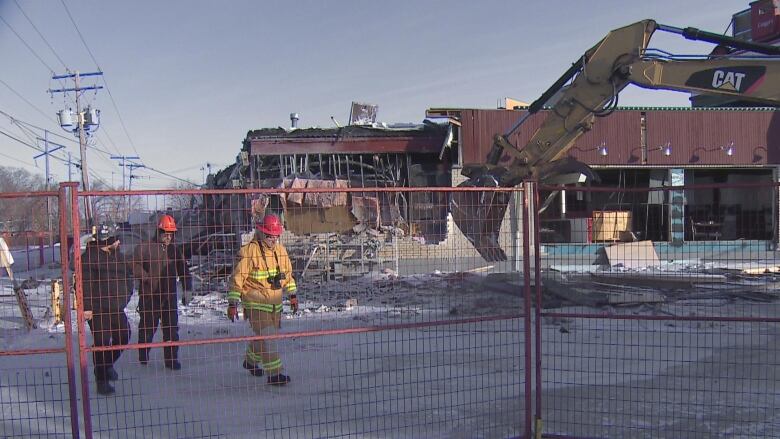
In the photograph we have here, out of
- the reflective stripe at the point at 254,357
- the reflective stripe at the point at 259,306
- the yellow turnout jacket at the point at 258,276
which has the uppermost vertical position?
the yellow turnout jacket at the point at 258,276

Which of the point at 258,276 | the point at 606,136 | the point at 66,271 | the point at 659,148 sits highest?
the point at 606,136

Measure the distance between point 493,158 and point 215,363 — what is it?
6626 millimetres

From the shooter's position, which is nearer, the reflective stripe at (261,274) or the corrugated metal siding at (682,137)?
the reflective stripe at (261,274)

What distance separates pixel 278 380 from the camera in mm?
6074

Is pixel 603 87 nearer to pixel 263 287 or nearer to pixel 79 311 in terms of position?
pixel 263 287

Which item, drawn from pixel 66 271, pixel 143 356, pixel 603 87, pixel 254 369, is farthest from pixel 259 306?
pixel 603 87

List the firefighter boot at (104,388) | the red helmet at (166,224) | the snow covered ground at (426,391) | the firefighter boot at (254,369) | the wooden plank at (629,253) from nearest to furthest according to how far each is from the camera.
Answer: the snow covered ground at (426,391) < the firefighter boot at (104,388) < the firefighter boot at (254,369) < the red helmet at (166,224) < the wooden plank at (629,253)

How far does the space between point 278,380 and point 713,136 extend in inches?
713

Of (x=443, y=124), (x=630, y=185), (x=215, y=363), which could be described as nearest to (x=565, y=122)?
(x=215, y=363)

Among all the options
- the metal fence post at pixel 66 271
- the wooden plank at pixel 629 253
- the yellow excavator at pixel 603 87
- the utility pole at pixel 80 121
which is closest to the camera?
the metal fence post at pixel 66 271

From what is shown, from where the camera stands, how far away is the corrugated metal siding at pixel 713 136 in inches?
744

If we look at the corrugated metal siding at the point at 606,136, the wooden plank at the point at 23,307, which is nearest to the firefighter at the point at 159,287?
the wooden plank at the point at 23,307

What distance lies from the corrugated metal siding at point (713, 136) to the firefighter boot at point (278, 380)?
53.6 ft

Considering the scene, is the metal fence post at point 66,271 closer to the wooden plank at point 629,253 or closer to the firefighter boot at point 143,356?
the firefighter boot at point 143,356
